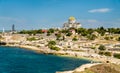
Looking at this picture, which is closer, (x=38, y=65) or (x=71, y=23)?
(x=38, y=65)

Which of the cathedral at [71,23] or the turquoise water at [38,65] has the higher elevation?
the cathedral at [71,23]

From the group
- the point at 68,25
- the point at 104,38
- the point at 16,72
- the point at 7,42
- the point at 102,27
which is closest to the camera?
the point at 16,72

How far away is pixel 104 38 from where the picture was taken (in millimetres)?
130875

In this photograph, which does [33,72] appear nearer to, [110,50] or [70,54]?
[70,54]

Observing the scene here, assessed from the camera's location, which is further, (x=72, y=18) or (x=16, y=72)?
(x=72, y=18)

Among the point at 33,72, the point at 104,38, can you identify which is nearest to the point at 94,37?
the point at 104,38

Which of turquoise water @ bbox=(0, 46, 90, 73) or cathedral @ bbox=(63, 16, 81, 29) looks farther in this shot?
cathedral @ bbox=(63, 16, 81, 29)

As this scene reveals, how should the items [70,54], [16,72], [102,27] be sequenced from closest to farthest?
[16,72]
[70,54]
[102,27]

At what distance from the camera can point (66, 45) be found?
113 m

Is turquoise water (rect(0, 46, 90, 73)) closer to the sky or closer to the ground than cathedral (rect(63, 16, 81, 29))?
closer to the ground

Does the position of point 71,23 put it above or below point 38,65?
above

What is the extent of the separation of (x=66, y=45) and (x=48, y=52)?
62.2 feet

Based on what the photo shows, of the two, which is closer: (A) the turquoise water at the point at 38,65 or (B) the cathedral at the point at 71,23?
(A) the turquoise water at the point at 38,65

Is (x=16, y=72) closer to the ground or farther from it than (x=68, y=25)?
closer to the ground
